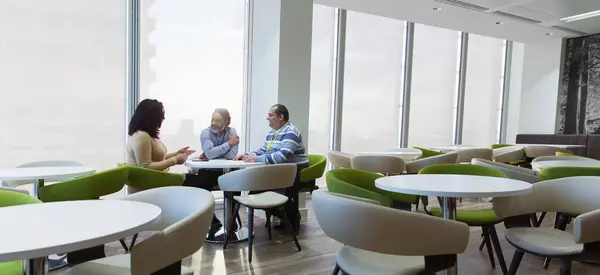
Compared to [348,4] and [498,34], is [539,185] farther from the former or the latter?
[498,34]

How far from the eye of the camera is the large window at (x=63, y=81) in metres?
3.99

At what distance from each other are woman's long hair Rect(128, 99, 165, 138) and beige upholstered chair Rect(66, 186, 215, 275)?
1.68 m

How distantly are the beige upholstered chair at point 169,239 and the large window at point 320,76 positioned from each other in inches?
174

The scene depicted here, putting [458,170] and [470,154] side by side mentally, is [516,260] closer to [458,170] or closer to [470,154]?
[458,170]

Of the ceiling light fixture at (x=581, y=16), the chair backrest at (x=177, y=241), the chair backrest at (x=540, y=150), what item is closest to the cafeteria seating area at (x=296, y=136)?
the chair backrest at (x=177, y=241)

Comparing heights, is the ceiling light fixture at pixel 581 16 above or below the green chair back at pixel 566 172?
above

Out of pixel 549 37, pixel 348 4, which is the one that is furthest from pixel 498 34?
pixel 348 4

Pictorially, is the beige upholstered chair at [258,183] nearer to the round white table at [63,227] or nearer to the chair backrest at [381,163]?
the chair backrest at [381,163]

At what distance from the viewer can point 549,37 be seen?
27.8 ft

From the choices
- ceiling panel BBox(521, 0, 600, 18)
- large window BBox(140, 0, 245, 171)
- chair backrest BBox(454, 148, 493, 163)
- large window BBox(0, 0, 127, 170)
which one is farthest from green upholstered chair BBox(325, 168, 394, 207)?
ceiling panel BBox(521, 0, 600, 18)

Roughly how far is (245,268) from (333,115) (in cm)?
386

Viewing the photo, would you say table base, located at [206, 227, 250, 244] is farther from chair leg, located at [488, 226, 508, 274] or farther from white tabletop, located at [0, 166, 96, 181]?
chair leg, located at [488, 226, 508, 274]

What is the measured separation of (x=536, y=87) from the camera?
8.91m

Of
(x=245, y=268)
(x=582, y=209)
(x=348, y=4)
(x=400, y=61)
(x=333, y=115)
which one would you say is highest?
(x=348, y=4)
